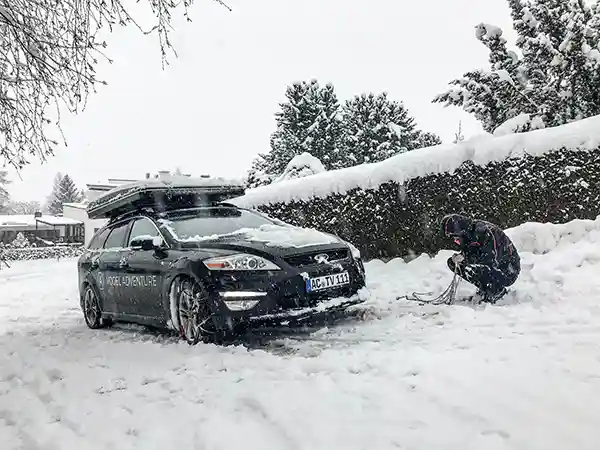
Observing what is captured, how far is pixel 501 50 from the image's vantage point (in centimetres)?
1645

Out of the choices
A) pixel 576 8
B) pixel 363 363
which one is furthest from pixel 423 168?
pixel 576 8

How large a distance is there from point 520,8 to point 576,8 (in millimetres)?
2250

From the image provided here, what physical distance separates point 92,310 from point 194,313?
290 centimetres

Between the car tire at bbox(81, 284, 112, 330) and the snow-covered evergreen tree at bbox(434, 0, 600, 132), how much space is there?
10841 millimetres

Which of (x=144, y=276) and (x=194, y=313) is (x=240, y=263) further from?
(x=144, y=276)

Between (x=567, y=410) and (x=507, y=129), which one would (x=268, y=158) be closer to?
(x=507, y=129)

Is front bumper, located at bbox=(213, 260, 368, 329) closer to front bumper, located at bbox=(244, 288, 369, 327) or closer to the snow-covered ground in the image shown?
front bumper, located at bbox=(244, 288, 369, 327)

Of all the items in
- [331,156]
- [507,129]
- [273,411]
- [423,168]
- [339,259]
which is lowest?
[273,411]

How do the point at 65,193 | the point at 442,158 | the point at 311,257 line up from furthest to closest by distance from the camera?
the point at 65,193 < the point at 442,158 < the point at 311,257

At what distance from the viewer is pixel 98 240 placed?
25.1 feet

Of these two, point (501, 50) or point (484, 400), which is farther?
point (501, 50)

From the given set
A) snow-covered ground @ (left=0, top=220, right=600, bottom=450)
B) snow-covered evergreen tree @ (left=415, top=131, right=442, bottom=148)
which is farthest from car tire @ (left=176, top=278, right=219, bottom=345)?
snow-covered evergreen tree @ (left=415, top=131, right=442, bottom=148)

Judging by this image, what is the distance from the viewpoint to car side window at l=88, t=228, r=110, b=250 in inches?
294

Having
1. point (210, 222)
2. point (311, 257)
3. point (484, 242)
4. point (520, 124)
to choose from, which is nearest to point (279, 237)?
point (311, 257)
